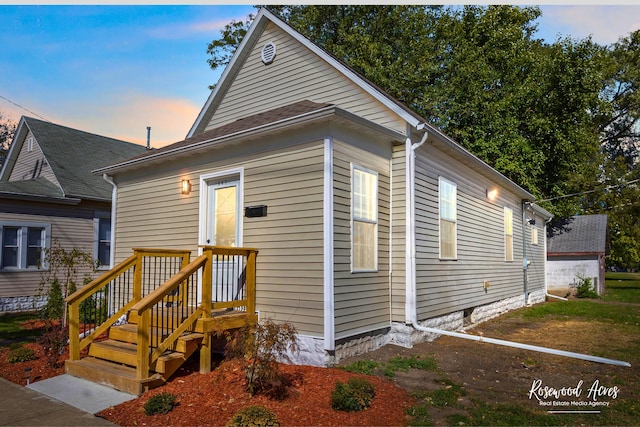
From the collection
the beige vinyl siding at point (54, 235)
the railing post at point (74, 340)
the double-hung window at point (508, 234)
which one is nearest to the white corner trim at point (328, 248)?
the railing post at point (74, 340)

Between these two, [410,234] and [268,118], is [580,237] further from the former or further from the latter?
[268,118]

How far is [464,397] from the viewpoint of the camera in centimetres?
547

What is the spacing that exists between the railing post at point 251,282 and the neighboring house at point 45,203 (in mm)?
8947

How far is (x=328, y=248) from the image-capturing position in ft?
21.6

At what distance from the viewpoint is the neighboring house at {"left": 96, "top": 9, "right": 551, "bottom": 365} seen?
6.81 metres

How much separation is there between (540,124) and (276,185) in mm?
17555

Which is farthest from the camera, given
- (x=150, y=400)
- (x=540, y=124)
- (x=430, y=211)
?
(x=540, y=124)

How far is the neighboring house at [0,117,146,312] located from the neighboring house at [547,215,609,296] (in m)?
19.6

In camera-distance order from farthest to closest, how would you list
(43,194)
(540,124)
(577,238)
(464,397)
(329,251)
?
1. (577,238)
2. (540,124)
3. (43,194)
4. (329,251)
5. (464,397)

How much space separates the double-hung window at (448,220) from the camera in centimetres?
948

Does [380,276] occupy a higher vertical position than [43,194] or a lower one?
lower

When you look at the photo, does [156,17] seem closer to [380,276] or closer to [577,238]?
[380,276]

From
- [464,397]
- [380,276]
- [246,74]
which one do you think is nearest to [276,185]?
[380,276]

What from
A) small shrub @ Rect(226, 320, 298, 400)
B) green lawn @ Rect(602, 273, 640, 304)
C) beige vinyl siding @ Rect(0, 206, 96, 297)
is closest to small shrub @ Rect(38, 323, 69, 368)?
small shrub @ Rect(226, 320, 298, 400)
